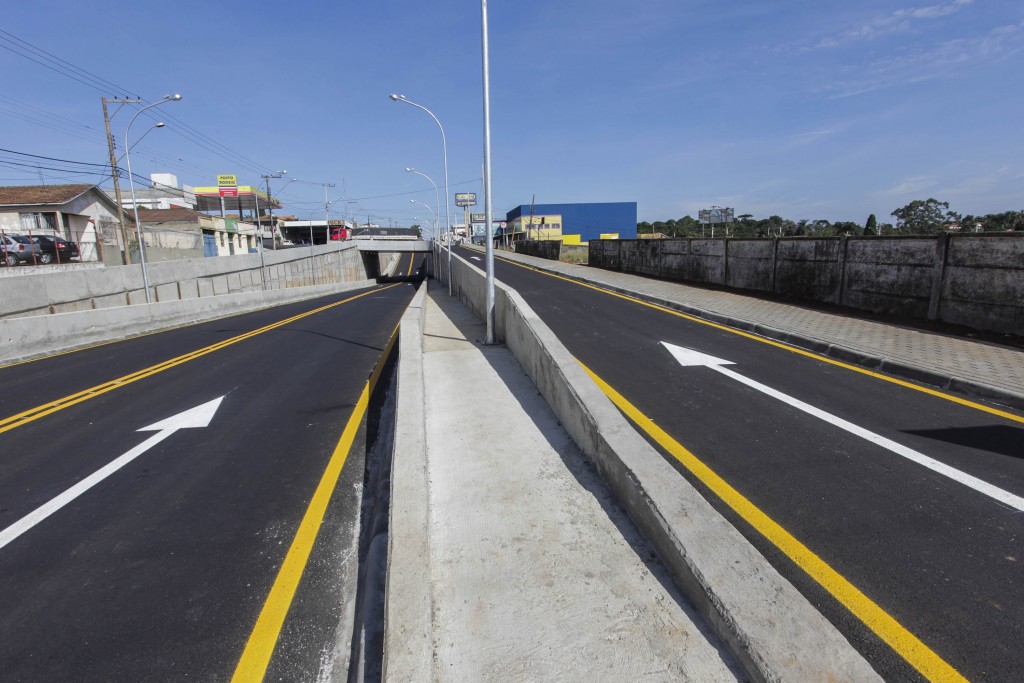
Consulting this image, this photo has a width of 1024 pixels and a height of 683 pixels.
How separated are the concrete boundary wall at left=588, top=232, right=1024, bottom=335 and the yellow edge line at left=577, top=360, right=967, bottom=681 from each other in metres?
8.29

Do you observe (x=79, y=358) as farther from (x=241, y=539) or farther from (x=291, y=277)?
(x=291, y=277)

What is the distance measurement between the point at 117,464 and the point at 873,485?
24.0 feet

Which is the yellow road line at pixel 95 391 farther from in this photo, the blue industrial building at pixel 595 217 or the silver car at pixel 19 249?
the blue industrial building at pixel 595 217

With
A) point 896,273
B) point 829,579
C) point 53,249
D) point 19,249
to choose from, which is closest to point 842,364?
point 896,273

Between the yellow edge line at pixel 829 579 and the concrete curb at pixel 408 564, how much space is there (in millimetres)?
2345

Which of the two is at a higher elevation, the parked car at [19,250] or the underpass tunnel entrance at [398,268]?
the parked car at [19,250]

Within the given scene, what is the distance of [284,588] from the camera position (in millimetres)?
3523

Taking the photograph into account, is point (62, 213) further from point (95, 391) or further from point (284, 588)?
point (284, 588)

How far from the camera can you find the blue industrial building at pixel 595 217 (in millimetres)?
102812

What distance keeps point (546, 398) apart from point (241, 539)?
362cm

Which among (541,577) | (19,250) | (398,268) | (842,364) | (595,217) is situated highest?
(595,217)

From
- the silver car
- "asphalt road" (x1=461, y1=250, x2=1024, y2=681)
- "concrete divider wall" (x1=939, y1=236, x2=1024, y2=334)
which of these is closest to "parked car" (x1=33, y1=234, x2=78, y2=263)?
the silver car

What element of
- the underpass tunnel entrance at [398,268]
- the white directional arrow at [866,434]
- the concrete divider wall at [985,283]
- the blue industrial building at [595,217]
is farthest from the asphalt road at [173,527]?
the blue industrial building at [595,217]

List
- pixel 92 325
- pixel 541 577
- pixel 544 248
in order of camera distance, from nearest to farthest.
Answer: pixel 541 577, pixel 92 325, pixel 544 248
